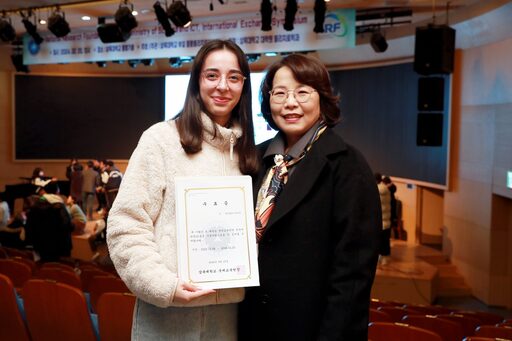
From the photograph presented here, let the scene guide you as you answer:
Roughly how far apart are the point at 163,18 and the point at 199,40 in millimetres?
805

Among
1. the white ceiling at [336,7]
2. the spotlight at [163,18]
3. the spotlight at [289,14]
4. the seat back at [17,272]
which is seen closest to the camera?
the seat back at [17,272]

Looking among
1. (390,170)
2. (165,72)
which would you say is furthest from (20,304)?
(165,72)

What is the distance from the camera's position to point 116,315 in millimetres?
3406

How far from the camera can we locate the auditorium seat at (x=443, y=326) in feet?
13.3

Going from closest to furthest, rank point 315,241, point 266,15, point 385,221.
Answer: point 315,241 < point 266,15 < point 385,221

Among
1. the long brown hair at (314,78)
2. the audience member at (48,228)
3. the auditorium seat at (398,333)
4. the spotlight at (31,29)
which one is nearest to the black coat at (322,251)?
the long brown hair at (314,78)

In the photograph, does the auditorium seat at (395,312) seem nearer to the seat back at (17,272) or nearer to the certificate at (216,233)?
the seat back at (17,272)

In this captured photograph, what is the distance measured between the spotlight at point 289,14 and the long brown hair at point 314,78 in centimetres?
693

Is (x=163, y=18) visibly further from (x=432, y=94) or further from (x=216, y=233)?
(x=216, y=233)

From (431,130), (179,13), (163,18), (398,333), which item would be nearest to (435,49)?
(431,130)

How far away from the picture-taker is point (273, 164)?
1.98 m

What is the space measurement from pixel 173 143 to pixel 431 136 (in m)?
8.02

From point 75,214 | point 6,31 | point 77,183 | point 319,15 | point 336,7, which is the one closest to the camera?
point 319,15

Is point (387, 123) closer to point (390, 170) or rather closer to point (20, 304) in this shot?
point (390, 170)
